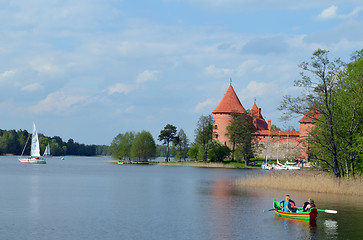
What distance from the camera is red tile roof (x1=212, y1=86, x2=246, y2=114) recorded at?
114 metres

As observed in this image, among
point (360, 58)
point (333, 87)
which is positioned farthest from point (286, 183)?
point (360, 58)

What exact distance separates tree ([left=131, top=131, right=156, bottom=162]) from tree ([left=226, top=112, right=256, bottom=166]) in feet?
71.2

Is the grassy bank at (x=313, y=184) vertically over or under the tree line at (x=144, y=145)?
under

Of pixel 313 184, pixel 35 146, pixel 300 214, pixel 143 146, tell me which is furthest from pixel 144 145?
pixel 300 214

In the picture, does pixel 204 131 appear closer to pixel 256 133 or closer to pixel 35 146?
pixel 256 133

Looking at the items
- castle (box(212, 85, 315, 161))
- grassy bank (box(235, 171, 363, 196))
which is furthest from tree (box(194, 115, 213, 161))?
grassy bank (box(235, 171, 363, 196))

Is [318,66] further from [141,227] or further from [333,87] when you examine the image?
[141,227]

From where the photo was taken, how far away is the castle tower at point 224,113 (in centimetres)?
11344

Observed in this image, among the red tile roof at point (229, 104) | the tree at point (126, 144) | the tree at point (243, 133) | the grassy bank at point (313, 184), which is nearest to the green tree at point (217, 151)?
the tree at point (243, 133)

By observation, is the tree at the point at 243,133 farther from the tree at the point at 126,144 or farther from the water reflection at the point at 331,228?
the water reflection at the point at 331,228

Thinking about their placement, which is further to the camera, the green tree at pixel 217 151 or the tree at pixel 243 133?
the green tree at pixel 217 151

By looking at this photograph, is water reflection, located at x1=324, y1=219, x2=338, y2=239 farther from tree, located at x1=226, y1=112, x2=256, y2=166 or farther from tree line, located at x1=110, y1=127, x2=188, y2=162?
tree line, located at x1=110, y1=127, x2=188, y2=162

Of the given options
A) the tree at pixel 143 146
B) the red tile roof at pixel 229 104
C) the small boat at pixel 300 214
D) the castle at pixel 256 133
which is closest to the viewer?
the small boat at pixel 300 214

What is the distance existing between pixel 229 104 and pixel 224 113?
8.49 ft
